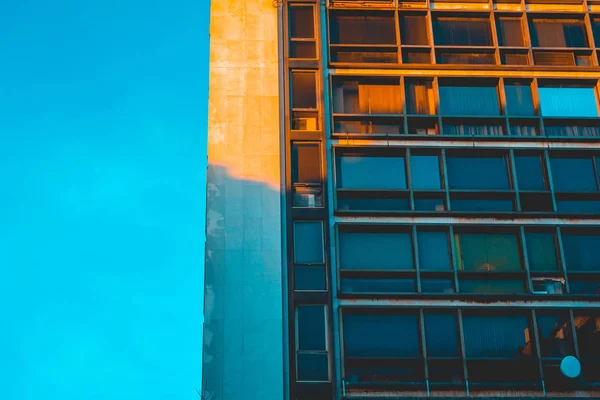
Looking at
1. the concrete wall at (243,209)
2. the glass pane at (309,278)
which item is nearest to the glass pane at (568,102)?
the concrete wall at (243,209)

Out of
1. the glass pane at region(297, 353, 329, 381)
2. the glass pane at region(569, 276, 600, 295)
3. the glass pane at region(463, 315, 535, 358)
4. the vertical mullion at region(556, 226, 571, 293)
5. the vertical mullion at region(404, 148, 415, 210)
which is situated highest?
the vertical mullion at region(404, 148, 415, 210)

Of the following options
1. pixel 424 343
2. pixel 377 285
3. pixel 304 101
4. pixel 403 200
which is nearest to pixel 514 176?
pixel 403 200

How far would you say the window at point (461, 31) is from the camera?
4091 centimetres

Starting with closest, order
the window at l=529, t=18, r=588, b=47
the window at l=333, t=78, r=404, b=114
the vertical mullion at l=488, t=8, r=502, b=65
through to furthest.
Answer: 1. the window at l=333, t=78, r=404, b=114
2. the vertical mullion at l=488, t=8, r=502, b=65
3. the window at l=529, t=18, r=588, b=47

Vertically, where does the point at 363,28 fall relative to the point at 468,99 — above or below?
above

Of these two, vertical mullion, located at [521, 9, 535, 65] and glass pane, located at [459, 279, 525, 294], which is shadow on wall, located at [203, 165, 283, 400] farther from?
vertical mullion, located at [521, 9, 535, 65]

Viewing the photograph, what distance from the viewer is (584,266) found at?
36.2 m

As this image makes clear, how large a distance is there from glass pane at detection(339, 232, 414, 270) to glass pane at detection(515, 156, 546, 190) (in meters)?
5.83

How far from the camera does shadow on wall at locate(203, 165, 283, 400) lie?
33406mm

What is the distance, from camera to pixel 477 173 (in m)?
37.8

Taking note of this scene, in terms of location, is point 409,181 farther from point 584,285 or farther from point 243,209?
point 584,285

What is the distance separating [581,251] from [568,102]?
7.32 metres

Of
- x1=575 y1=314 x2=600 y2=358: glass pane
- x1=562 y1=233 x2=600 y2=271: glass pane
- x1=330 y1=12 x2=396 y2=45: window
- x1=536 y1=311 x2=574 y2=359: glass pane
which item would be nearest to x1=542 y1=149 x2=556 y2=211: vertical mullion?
x1=562 y1=233 x2=600 y2=271: glass pane

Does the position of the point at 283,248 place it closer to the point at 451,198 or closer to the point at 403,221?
the point at 403,221
